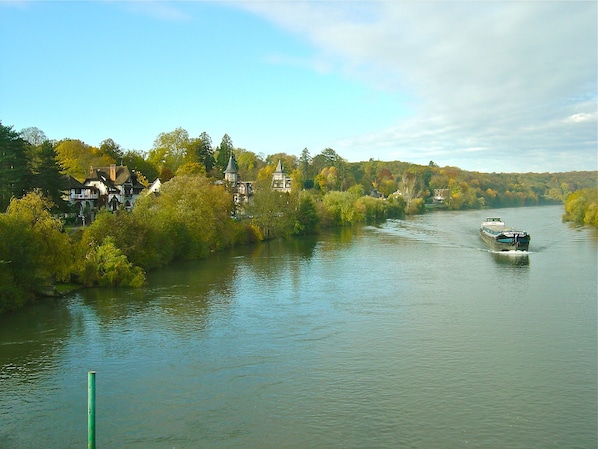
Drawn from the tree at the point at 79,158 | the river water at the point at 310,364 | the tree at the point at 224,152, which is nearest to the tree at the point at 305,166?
the tree at the point at 224,152

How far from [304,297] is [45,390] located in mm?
14234

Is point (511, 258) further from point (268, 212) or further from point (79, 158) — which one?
point (79, 158)

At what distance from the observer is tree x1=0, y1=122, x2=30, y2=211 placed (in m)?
36.8

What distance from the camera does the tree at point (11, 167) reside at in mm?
36844

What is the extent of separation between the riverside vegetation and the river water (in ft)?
6.30

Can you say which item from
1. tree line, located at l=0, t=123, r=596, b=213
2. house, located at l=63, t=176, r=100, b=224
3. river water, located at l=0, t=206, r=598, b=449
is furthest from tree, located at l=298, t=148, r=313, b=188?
river water, located at l=0, t=206, r=598, b=449

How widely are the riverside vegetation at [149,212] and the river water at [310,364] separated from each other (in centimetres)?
192

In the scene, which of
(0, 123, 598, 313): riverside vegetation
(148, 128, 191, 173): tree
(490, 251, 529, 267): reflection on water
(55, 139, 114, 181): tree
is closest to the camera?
(0, 123, 598, 313): riverside vegetation

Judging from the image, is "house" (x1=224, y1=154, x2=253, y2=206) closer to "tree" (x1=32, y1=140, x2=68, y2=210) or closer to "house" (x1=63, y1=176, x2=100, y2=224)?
"house" (x1=63, y1=176, x2=100, y2=224)

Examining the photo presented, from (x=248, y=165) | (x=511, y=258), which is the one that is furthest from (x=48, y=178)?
(x=248, y=165)

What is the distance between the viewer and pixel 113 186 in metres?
60.1

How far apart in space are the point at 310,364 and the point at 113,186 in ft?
156

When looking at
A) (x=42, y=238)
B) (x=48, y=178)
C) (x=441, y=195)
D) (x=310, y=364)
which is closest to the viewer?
(x=310, y=364)

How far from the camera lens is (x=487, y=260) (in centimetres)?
4088
